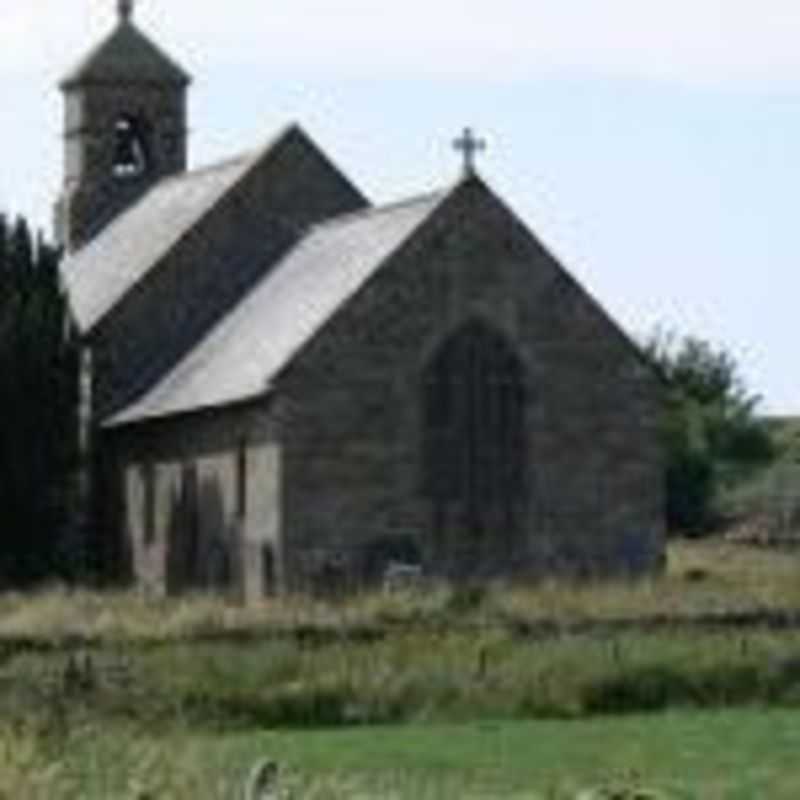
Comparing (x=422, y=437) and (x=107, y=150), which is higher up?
(x=107, y=150)

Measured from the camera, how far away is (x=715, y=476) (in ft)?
303

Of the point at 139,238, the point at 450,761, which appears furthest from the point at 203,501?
the point at 450,761

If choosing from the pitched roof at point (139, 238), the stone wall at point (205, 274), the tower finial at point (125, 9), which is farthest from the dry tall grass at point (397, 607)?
the tower finial at point (125, 9)

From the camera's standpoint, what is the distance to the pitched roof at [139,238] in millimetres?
69062

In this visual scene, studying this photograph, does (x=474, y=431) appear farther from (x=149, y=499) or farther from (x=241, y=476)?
(x=149, y=499)

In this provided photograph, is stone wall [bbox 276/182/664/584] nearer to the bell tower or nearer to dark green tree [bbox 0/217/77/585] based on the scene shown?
dark green tree [bbox 0/217/77/585]

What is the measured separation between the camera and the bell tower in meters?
77.8

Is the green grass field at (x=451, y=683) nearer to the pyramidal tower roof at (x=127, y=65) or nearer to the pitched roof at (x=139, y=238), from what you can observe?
the pitched roof at (x=139, y=238)

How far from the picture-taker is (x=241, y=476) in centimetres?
6250

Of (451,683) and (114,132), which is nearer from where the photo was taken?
(451,683)

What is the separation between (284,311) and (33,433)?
16.7 feet

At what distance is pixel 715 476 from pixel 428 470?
31357mm

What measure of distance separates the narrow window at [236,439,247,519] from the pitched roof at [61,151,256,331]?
6.81 m

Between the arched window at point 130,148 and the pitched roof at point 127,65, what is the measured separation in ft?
3.20
